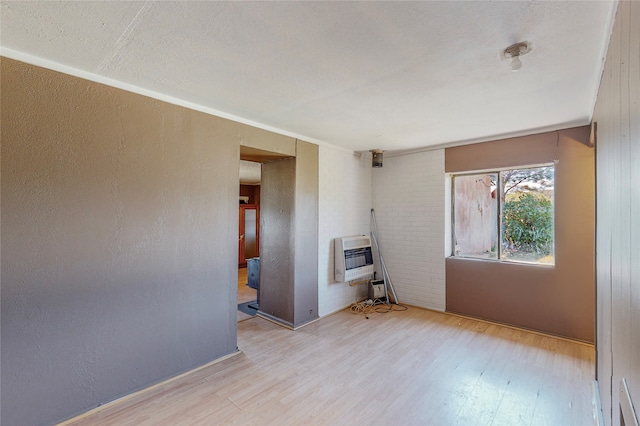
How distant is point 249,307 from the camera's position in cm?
445

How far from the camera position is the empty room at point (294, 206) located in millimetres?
1493

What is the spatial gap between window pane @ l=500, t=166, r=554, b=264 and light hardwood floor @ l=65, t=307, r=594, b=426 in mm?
982

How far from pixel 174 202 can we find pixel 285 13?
5.88 ft

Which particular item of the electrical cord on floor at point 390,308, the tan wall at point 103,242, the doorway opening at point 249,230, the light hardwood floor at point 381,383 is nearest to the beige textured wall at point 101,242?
the tan wall at point 103,242

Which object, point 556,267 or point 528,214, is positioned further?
point 528,214

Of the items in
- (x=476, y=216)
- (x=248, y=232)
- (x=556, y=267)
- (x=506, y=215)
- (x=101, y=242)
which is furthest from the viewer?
(x=248, y=232)

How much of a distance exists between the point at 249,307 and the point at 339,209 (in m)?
2.07

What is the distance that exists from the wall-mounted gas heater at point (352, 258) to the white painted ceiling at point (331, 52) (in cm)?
205

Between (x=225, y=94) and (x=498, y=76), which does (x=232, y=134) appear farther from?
(x=498, y=76)

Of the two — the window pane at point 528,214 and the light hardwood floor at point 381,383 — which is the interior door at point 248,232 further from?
the window pane at point 528,214

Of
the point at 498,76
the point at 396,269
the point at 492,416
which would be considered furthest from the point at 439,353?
the point at 498,76

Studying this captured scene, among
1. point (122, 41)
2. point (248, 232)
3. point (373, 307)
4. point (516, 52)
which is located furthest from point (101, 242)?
point (248, 232)

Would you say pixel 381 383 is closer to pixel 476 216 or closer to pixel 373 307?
pixel 373 307

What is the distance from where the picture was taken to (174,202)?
8.22 feet
